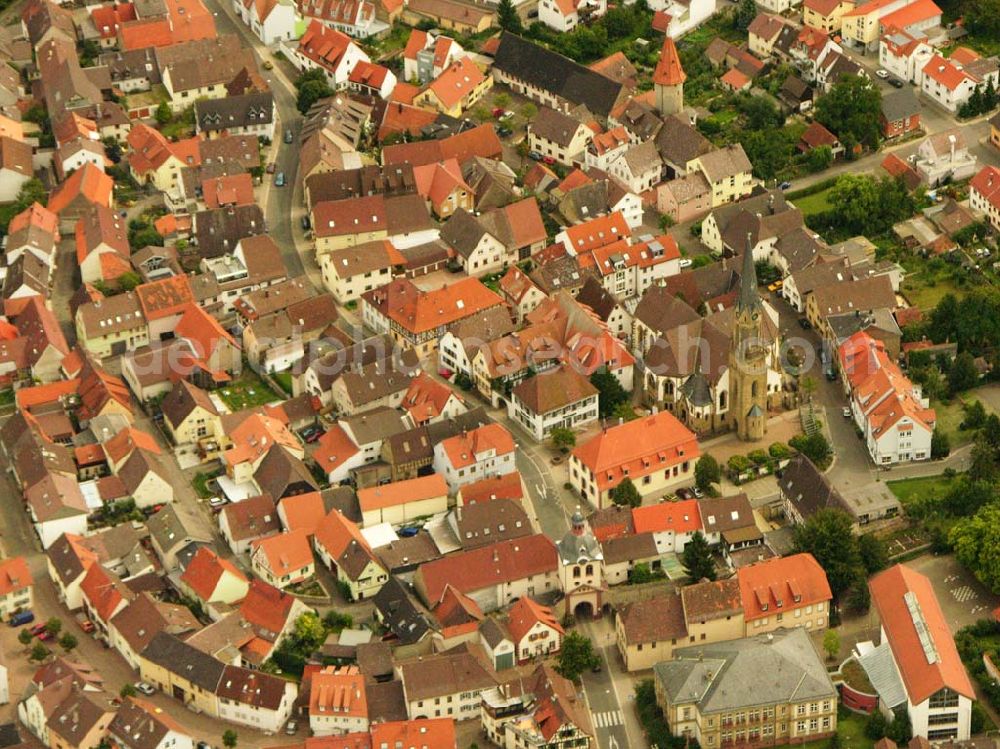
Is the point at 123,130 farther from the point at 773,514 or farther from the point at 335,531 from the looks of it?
the point at 773,514

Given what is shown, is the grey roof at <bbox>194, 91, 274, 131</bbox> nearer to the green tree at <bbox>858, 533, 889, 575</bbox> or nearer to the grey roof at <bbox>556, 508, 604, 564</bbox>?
the grey roof at <bbox>556, 508, 604, 564</bbox>

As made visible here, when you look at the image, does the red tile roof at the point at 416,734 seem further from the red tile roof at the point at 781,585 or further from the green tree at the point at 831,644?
the green tree at the point at 831,644

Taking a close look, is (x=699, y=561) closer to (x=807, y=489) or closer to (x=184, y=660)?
(x=807, y=489)

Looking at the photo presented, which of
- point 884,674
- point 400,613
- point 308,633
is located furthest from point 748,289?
point 308,633

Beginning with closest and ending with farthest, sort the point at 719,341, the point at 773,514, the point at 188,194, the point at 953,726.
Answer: the point at 953,726
the point at 773,514
the point at 719,341
the point at 188,194

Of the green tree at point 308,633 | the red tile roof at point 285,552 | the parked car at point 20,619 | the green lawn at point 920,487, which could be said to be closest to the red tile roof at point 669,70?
the green lawn at point 920,487

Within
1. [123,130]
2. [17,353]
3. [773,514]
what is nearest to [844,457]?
[773,514]
